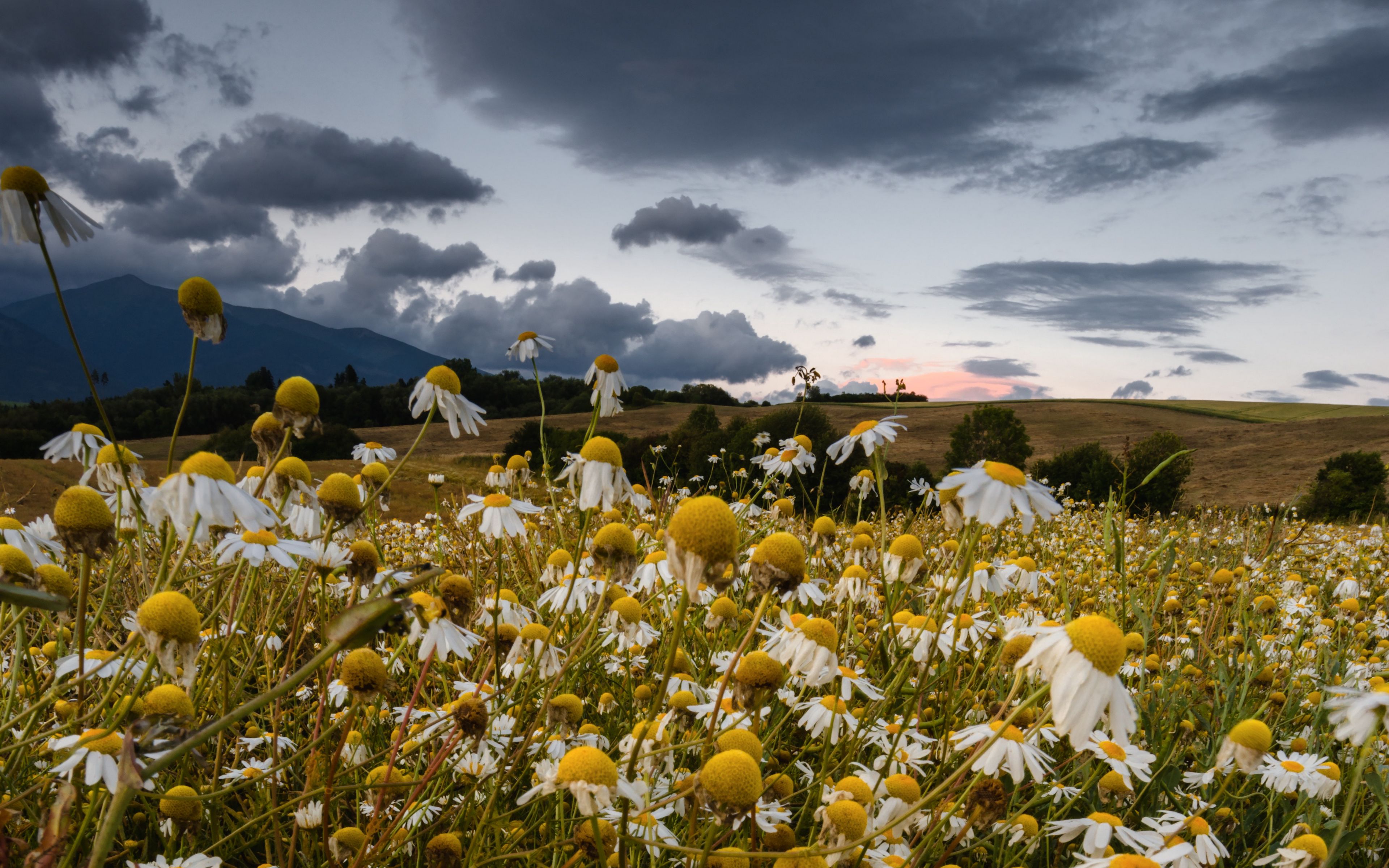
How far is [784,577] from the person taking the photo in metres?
1.63

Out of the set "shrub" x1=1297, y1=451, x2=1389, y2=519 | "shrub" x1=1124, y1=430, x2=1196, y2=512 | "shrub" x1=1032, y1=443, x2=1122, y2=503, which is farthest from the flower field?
"shrub" x1=1124, y1=430, x2=1196, y2=512

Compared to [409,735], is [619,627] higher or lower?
higher

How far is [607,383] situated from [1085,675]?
1.91m

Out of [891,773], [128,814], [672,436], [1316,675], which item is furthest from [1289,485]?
[128,814]

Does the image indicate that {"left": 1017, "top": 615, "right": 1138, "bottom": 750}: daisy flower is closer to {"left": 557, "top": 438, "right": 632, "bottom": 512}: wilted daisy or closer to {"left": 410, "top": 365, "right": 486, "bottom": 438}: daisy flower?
{"left": 557, "top": 438, "right": 632, "bottom": 512}: wilted daisy

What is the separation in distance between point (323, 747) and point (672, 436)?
11.4 metres

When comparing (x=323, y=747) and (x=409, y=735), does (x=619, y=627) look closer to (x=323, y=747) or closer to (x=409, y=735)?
(x=409, y=735)

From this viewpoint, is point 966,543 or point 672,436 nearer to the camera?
point 966,543

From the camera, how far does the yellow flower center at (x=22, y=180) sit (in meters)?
1.86

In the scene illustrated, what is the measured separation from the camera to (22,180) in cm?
187

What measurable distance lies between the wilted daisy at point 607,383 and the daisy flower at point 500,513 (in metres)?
0.46

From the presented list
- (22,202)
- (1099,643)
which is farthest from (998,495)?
(22,202)

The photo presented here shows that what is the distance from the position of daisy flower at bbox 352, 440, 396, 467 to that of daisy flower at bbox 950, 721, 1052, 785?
3069 millimetres

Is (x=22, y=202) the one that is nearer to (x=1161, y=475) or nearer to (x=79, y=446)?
(x=79, y=446)
